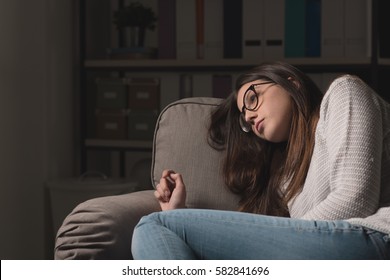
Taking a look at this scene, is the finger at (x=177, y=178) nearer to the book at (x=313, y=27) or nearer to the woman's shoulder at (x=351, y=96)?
the woman's shoulder at (x=351, y=96)

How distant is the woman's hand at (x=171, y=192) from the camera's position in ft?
5.75

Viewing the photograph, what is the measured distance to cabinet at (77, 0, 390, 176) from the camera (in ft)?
8.77

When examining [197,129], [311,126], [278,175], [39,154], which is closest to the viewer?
[311,126]

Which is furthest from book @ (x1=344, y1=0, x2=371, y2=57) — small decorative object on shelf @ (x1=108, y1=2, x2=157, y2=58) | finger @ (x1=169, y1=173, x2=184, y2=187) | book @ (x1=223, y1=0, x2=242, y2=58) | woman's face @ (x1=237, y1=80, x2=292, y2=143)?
finger @ (x1=169, y1=173, x2=184, y2=187)

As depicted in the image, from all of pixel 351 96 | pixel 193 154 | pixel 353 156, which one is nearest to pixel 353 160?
pixel 353 156

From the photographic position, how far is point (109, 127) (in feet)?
9.93

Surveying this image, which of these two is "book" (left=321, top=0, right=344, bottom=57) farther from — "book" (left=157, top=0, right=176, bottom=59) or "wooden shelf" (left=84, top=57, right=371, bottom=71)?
"book" (left=157, top=0, right=176, bottom=59)

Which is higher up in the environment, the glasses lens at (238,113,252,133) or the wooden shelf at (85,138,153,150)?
the glasses lens at (238,113,252,133)

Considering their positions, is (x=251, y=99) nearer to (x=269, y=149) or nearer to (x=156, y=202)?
(x=269, y=149)

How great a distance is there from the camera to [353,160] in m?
1.32

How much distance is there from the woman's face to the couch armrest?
40 cm

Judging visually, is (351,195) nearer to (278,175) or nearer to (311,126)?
(311,126)
